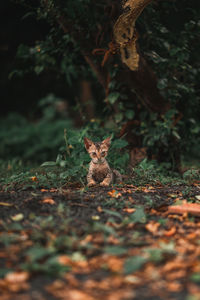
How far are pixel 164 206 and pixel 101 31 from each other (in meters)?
3.22

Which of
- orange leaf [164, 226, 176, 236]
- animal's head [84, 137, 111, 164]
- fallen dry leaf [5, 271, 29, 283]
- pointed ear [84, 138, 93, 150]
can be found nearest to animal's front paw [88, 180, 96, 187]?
animal's head [84, 137, 111, 164]

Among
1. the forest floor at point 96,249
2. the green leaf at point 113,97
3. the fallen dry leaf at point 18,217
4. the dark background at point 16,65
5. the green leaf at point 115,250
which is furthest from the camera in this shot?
the dark background at point 16,65

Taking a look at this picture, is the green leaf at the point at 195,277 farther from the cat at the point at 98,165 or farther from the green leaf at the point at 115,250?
the cat at the point at 98,165

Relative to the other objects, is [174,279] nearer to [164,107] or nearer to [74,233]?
[74,233]

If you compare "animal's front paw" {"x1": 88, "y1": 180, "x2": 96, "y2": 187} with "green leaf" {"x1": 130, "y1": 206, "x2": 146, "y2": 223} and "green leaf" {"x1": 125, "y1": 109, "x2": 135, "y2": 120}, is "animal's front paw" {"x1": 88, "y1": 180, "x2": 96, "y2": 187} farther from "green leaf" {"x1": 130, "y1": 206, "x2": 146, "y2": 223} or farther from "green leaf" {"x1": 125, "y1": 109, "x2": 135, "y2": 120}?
"green leaf" {"x1": 125, "y1": 109, "x2": 135, "y2": 120}

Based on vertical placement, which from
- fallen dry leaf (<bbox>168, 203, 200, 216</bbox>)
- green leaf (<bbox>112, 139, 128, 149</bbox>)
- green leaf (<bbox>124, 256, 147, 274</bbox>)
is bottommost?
green leaf (<bbox>112, 139, 128, 149</bbox>)

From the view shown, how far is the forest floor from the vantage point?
1.80 metres

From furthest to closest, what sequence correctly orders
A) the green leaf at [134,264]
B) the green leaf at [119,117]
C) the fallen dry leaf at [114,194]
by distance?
1. the green leaf at [119,117]
2. the fallen dry leaf at [114,194]
3. the green leaf at [134,264]

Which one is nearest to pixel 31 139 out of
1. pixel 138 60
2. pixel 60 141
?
pixel 60 141

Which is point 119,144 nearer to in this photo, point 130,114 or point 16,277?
point 130,114

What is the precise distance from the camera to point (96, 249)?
7.21 feet

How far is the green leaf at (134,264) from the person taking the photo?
1905 mm

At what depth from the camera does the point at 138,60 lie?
471 cm

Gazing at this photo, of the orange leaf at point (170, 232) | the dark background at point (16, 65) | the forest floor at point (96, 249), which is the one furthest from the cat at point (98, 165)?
the dark background at point (16, 65)
